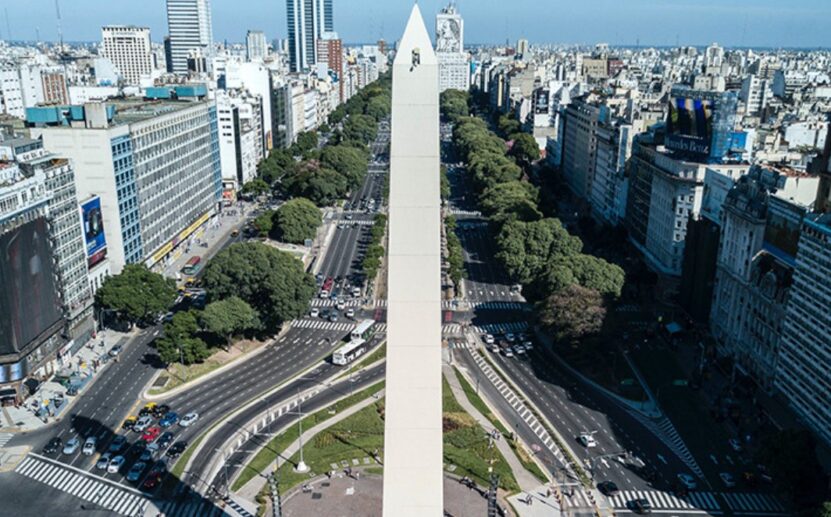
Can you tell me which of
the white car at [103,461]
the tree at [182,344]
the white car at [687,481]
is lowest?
the white car at [687,481]

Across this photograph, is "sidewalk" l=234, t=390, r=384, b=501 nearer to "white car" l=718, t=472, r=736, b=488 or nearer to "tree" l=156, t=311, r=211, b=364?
"tree" l=156, t=311, r=211, b=364

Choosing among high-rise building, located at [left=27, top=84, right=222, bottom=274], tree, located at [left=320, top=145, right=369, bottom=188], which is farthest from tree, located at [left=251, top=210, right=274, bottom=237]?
tree, located at [left=320, top=145, right=369, bottom=188]

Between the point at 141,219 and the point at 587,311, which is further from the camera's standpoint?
the point at 141,219

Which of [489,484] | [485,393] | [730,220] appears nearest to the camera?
[489,484]

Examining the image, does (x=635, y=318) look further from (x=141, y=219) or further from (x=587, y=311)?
(x=141, y=219)

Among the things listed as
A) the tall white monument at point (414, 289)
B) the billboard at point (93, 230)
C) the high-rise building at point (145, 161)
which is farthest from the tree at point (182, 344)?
the tall white monument at point (414, 289)

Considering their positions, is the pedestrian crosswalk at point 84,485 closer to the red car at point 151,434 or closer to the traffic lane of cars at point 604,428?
the red car at point 151,434

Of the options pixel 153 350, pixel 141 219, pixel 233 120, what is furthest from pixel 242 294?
pixel 233 120

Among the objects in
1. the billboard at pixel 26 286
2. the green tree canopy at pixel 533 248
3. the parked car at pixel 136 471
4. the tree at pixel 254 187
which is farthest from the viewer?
the tree at pixel 254 187
